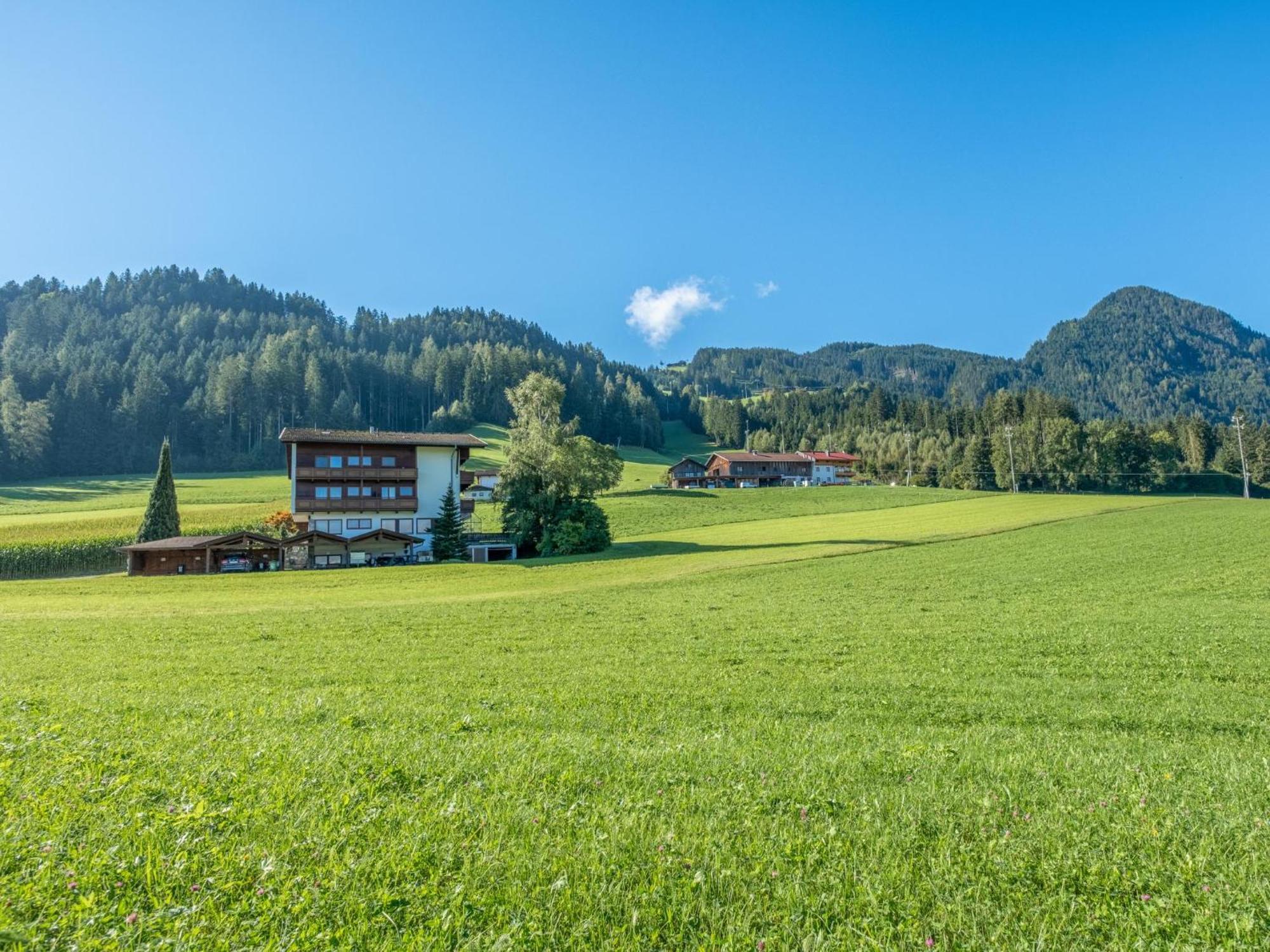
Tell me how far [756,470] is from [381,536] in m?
107

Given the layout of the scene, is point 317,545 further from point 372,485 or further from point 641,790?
point 641,790

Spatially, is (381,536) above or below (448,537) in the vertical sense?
above

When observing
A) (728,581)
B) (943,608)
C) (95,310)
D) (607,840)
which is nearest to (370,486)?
(728,581)

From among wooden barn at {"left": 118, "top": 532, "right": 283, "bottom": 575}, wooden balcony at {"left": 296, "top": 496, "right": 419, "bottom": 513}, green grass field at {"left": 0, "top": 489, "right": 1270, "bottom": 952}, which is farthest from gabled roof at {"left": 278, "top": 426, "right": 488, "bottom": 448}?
green grass field at {"left": 0, "top": 489, "right": 1270, "bottom": 952}

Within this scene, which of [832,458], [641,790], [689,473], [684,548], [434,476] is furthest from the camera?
[832,458]

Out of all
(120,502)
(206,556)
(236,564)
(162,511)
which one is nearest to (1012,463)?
(236,564)

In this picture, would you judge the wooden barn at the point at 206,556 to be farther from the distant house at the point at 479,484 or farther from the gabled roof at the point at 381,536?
the distant house at the point at 479,484

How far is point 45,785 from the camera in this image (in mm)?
5523

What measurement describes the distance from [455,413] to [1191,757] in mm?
158808

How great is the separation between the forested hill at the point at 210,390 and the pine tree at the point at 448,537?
67195 mm

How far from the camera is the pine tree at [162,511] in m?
58.8

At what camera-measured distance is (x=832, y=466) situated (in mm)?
159875

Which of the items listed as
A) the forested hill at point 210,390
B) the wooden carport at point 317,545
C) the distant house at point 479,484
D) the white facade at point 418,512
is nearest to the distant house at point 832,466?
the forested hill at point 210,390

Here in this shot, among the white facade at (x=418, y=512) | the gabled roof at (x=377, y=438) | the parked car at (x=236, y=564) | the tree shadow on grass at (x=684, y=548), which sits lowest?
the parked car at (x=236, y=564)
